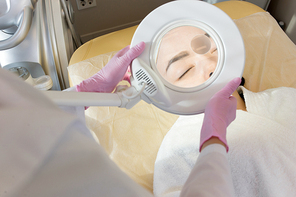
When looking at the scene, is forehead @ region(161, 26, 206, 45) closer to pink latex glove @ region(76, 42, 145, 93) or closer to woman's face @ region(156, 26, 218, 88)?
woman's face @ region(156, 26, 218, 88)

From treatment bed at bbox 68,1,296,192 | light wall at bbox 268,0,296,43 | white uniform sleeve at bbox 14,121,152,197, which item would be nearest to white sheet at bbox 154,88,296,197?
treatment bed at bbox 68,1,296,192

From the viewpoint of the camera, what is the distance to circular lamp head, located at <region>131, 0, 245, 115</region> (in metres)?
0.66

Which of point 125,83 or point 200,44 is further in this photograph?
point 125,83

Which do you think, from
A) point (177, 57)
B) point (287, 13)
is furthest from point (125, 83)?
point (287, 13)

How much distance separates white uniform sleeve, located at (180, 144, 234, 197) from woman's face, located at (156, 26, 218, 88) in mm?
278

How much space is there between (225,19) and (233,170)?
51cm

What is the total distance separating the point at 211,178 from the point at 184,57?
1.46ft

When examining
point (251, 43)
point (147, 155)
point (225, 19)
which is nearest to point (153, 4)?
point (251, 43)

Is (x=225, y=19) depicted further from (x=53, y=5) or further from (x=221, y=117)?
(x=53, y=5)

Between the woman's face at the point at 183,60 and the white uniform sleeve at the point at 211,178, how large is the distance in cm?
28

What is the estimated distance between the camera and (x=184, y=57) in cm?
73

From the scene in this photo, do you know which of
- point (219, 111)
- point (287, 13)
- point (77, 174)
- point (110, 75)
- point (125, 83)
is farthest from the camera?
point (287, 13)

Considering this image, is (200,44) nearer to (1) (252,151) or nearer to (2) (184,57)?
(2) (184,57)

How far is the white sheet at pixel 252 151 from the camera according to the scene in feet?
2.15
